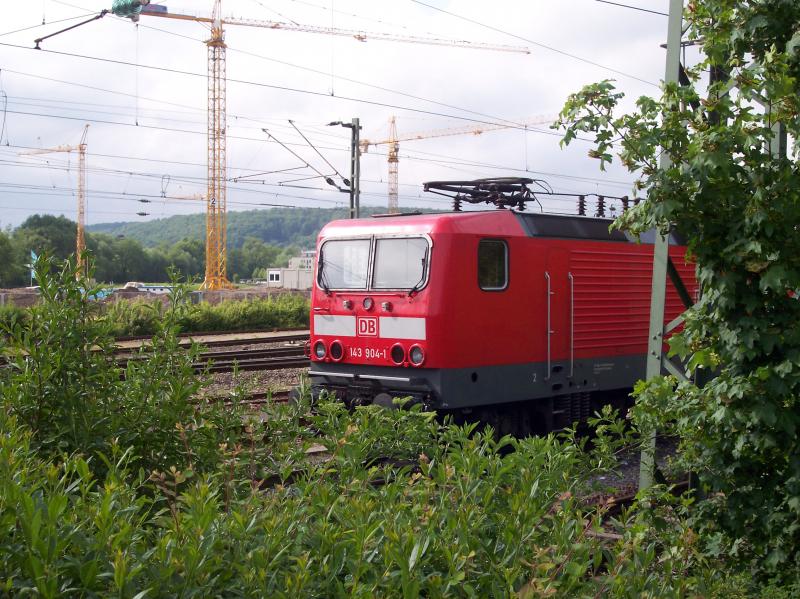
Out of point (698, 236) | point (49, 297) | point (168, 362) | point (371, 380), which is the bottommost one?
point (371, 380)

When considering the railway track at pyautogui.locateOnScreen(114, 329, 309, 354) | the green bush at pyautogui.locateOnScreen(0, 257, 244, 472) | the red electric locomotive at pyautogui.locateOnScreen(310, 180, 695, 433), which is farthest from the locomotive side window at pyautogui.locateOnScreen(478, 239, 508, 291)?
the railway track at pyautogui.locateOnScreen(114, 329, 309, 354)

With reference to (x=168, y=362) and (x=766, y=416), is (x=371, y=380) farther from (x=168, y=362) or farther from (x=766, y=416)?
(x=766, y=416)

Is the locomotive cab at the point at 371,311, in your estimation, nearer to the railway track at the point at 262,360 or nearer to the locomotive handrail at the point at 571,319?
the locomotive handrail at the point at 571,319

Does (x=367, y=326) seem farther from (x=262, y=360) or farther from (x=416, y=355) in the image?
(x=262, y=360)

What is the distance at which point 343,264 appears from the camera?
36.1 feet

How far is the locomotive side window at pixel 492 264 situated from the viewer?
1013 cm

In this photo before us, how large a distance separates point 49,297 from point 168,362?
2.30 feet

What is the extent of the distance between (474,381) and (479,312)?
2.63ft

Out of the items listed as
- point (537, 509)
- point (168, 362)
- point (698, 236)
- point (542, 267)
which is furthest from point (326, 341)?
point (537, 509)

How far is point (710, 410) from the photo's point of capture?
454 cm

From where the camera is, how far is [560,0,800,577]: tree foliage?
434 cm

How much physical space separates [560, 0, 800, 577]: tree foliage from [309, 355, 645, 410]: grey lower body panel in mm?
4897

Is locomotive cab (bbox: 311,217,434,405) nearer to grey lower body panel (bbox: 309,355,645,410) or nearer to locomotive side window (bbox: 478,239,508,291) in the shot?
grey lower body panel (bbox: 309,355,645,410)

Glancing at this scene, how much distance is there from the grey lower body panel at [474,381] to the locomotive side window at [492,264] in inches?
38.6
